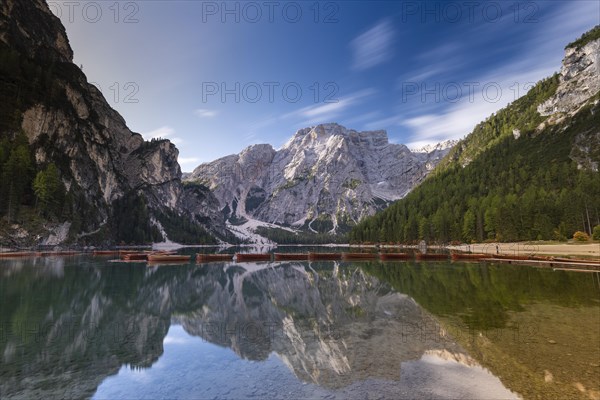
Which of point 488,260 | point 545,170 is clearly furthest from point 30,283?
point 545,170

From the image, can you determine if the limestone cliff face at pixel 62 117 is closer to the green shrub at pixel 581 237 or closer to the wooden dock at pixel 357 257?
the wooden dock at pixel 357 257

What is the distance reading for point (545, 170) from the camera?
626ft

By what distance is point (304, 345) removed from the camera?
2011 cm

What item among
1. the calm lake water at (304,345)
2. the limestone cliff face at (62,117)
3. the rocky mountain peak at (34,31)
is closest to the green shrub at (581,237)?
the calm lake water at (304,345)

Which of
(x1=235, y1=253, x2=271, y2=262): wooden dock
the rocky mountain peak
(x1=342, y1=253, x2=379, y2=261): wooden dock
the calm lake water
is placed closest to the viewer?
the calm lake water

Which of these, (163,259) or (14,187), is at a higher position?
(14,187)

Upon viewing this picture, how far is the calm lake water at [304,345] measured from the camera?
1412cm

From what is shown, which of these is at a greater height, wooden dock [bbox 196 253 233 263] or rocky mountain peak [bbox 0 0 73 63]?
rocky mountain peak [bbox 0 0 73 63]

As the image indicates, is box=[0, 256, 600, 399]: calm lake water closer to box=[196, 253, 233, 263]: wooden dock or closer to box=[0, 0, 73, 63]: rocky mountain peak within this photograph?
box=[196, 253, 233, 263]: wooden dock

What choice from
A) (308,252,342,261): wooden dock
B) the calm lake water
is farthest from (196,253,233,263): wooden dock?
the calm lake water

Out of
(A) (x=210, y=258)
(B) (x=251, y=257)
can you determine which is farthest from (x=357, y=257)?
(A) (x=210, y=258)

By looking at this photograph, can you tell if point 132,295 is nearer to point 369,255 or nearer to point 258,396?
point 258,396

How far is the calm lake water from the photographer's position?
14.1 m

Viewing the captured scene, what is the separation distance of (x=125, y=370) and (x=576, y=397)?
18.6 metres
